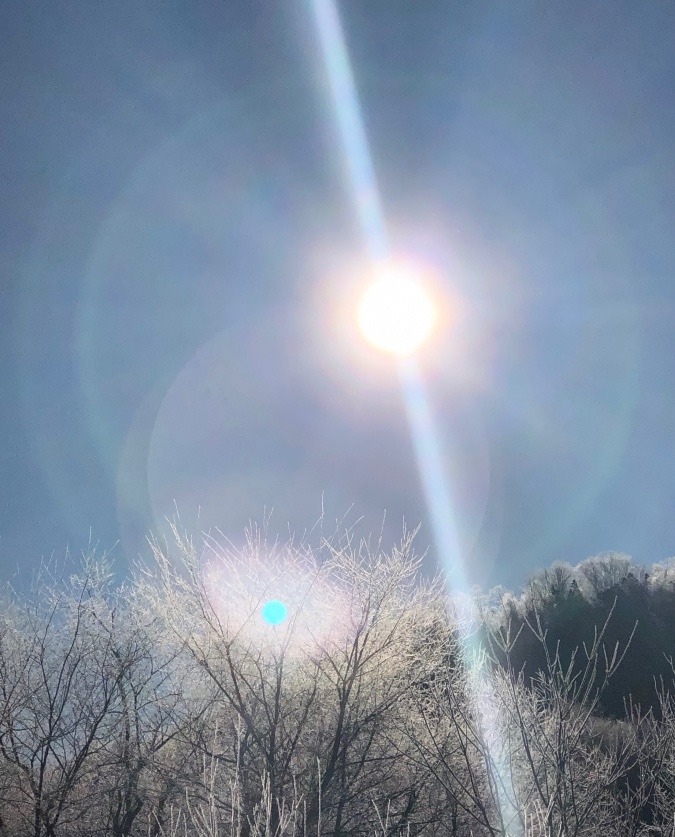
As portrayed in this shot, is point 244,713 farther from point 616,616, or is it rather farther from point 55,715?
point 616,616

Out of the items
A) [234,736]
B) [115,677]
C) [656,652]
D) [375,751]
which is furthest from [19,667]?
[656,652]

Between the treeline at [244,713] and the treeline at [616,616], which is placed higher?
the treeline at [616,616]

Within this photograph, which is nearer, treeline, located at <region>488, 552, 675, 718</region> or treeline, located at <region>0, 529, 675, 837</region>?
treeline, located at <region>0, 529, 675, 837</region>

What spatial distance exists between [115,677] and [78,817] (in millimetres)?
2107

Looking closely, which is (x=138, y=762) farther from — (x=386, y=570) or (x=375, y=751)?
A: (x=386, y=570)

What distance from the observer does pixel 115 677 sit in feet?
33.1

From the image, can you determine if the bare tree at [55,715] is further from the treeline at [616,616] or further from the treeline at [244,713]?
the treeline at [616,616]

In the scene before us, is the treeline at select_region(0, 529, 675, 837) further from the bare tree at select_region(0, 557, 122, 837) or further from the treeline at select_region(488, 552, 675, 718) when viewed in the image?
the treeline at select_region(488, 552, 675, 718)

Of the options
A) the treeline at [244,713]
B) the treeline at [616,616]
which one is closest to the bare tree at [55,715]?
the treeline at [244,713]

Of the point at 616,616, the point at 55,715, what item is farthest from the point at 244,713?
the point at 616,616

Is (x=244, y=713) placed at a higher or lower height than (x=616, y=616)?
lower

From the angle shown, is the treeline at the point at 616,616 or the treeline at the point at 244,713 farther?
→ the treeline at the point at 616,616

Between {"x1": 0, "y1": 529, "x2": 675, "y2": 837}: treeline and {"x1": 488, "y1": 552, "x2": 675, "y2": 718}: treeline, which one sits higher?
{"x1": 488, "y1": 552, "x2": 675, "y2": 718}: treeline

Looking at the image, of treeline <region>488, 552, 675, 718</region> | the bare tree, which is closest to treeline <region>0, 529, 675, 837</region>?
the bare tree
